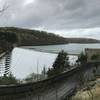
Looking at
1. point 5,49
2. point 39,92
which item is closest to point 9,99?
point 39,92

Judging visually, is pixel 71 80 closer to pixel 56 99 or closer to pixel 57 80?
pixel 57 80

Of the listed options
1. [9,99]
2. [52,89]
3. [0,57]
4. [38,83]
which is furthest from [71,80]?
[0,57]

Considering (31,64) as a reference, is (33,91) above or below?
above

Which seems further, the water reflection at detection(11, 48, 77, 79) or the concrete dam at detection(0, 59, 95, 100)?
the water reflection at detection(11, 48, 77, 79)

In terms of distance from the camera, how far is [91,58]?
73.7 m

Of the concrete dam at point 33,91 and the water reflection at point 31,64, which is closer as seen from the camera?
the concrete dam at point 33,91

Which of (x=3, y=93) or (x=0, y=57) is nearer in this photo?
(x=3, y=93)

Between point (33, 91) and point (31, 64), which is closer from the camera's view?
point (33, 91)

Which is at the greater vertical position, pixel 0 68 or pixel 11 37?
pixel 11 37

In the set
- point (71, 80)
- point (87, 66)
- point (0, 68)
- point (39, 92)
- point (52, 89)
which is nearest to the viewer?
point (39, 92)

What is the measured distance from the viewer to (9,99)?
1267 inches

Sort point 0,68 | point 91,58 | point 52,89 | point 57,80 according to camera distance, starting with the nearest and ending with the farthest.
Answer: point 52,89 < point 57,80 < point 91,58 < point 0,68

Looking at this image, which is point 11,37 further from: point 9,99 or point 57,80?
point 9,99

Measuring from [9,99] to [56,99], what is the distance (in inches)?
211
